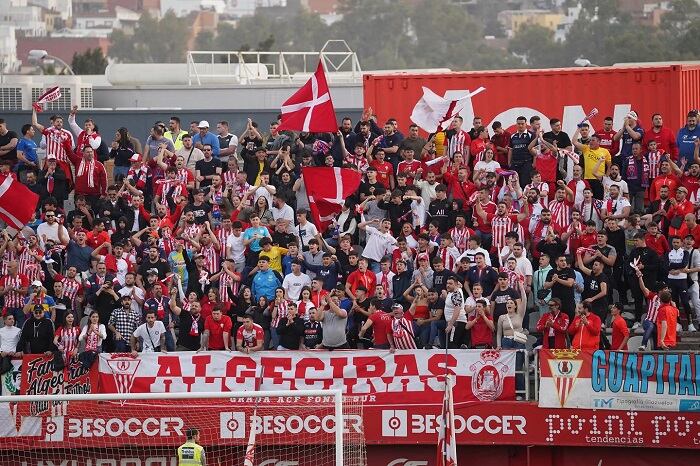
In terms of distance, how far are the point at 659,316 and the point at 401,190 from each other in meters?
4.84

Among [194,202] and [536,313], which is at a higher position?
[194,202]

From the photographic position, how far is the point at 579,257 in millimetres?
22234

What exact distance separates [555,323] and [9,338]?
26.5ft

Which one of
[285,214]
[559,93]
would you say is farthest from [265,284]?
[559,93]

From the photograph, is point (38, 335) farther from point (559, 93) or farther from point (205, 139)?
point (559, 93)

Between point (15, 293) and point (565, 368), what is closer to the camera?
point (565, 368)

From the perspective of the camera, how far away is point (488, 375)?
21781 mm

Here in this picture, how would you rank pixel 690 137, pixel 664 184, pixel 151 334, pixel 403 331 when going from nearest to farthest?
pixel 403 331 → pixel 151 334 → pixel 664 184 → pixel 690 137

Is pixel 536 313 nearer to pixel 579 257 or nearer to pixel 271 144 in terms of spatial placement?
pixel 579 257

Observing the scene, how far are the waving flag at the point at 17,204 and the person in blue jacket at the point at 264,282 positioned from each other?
407 cm

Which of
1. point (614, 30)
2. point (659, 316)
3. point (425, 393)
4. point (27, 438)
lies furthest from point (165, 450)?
point (614, 30)

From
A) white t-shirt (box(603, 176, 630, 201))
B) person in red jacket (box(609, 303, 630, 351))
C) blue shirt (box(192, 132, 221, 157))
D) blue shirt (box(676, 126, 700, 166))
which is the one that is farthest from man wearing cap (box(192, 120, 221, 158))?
person in red jacket (box(609, 303, 630, 351))

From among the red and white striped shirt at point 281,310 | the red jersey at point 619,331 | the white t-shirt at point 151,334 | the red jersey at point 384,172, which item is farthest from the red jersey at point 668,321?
the white t-shirt at point 151,334

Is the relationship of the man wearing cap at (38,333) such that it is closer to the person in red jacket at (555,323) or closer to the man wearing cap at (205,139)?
the man wearing cap at (205,139)
